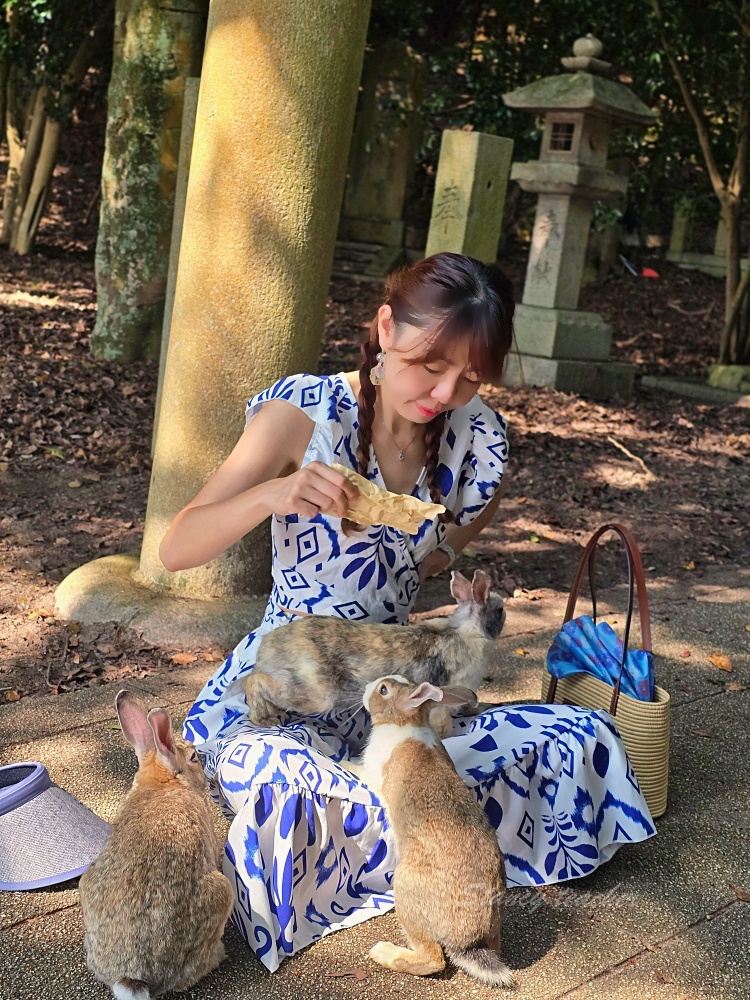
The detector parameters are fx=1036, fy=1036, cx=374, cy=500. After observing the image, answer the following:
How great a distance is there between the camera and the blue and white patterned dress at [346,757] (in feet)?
8.62

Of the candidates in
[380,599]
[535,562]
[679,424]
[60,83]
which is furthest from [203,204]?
[60,83]

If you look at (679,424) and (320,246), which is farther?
(679,424)

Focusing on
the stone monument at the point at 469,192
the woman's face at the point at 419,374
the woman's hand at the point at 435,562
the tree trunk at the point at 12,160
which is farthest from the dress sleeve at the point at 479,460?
the tree trunk at the point at 12,160

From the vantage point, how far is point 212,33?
173 inches

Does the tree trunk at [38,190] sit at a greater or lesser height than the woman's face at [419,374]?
greater

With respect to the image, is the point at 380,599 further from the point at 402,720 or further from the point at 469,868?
the point at 469,868

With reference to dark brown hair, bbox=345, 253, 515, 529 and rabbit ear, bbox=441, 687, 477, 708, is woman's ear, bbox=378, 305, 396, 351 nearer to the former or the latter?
dark brown hair, bbox=345, 253, 515, 529

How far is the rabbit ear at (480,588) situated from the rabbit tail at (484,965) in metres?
1.07

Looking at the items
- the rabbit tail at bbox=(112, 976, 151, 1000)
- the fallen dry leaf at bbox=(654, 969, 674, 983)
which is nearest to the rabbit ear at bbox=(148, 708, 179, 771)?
the rabbit tail at bbox=(112, 976, 151, 1000)

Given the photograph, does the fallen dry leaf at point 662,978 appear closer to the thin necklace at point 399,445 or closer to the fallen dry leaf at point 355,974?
the fallen dry leaf at point 355,974

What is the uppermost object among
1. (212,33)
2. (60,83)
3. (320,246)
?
(60,83)

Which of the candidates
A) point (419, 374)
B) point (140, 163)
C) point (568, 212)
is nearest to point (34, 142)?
point (140, 163)

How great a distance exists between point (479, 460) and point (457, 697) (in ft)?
3.15

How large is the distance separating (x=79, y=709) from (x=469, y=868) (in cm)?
195
